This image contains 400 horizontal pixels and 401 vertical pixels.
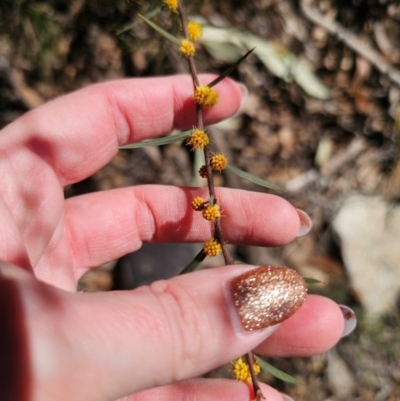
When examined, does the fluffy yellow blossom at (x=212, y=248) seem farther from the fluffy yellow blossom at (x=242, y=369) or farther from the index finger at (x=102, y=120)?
the index finger at (x=102, y=120)

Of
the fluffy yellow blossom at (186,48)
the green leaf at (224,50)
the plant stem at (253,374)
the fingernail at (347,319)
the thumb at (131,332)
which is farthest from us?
the green leaf at (224,50)

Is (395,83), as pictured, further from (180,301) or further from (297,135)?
(180,301)

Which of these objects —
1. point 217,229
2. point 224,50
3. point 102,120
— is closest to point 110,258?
point 102,120

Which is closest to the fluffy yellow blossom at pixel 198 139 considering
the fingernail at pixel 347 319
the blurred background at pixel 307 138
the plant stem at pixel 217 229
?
the plant stem at pixel 217 229

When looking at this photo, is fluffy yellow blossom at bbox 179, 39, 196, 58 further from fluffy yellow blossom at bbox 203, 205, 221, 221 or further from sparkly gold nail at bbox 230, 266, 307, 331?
sparkly gold nail at bbox 230, 266, 307, 331

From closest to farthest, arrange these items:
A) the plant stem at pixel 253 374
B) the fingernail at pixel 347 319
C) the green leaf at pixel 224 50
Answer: the plant stem at pixel 253 374 < the fingernail at pixel 347 319 < the green leaf at pixel 224 50

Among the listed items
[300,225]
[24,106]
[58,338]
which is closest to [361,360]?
[300,225]

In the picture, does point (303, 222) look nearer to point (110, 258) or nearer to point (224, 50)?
point (110, 258)
